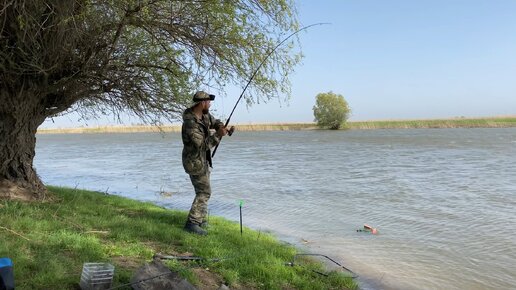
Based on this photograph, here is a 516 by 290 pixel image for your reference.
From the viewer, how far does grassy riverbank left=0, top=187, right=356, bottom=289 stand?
181 inches

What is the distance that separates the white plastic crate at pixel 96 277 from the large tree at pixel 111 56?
10.2 feet

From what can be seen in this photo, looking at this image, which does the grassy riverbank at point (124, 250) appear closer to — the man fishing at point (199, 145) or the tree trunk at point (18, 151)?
the man fishing at point (199, 145)

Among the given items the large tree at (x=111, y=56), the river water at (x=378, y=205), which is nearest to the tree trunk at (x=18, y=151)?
the large tree at (x=111, y=56)

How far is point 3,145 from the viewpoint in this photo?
7387 mm

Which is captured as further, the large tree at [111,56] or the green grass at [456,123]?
the green grass at [456,123]

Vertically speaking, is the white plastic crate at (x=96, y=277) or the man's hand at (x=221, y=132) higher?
the man's hand at (x=221, y=132)

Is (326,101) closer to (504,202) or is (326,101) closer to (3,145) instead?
(504,202)

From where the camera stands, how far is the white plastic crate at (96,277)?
159 inches

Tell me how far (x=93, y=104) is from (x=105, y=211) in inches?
112

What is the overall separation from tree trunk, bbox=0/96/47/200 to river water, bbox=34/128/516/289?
3774 mm

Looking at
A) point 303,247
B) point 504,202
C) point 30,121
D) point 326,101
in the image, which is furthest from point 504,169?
point 326,101

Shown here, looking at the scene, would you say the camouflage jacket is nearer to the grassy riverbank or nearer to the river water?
the grassy riverbank

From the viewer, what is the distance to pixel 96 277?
13.3ft

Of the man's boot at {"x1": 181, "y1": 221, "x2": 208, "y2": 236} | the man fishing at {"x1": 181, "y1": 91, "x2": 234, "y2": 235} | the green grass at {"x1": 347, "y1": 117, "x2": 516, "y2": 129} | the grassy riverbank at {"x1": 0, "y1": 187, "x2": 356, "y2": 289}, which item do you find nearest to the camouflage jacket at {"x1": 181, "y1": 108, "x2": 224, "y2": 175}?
the man fishing at {"x1": 181, "y1": 91, "x2": 234, "y2": 235}
